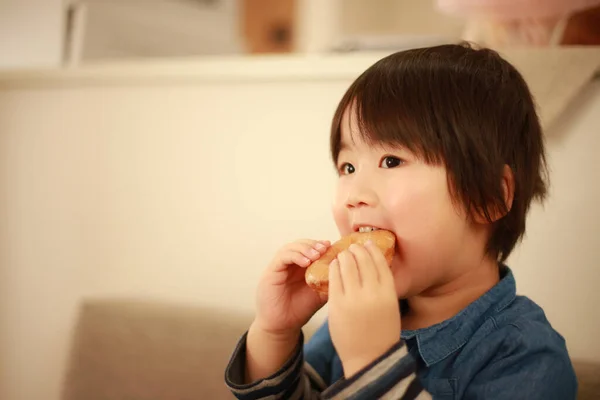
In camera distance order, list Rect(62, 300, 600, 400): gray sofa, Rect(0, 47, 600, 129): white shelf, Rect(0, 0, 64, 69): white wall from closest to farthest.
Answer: Rect(0, 47, 600, 129): white shelf, Rect(62, 300, 600, 400): gray sofa, Rect(0, 0, 64, 69): white wall

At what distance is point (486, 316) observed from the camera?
630mm

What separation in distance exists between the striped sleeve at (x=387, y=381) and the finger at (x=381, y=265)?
3.0 inches

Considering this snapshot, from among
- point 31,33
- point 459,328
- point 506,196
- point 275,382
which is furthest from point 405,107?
point 31,33

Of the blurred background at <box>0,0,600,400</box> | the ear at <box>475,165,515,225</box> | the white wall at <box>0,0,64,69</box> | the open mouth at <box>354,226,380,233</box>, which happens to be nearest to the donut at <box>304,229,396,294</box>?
the open mouth at <box>354,226,380,233</box>

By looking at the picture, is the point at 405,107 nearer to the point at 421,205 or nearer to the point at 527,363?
the point at 421,205

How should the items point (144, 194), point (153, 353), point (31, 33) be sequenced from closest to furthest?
1. point (153, 353)
2. point (144, 194)
3. point (31, 33)

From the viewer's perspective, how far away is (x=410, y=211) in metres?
0.59

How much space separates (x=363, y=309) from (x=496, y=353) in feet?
0.56

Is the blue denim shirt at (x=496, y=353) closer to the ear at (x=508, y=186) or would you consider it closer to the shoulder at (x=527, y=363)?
the shoulder at (x=527, y=363)

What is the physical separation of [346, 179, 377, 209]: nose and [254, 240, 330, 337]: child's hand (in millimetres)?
100

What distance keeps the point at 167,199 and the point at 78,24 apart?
2.25ft

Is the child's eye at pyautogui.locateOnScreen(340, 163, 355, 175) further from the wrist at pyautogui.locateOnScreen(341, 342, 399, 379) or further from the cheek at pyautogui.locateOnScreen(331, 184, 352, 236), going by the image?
the wrist at pyautogui.locateOnScreen(341, 342, 399, 379)

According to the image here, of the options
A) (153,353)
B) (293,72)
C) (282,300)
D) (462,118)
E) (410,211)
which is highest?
(293,72)

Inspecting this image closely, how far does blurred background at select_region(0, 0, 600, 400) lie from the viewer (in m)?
0.85
